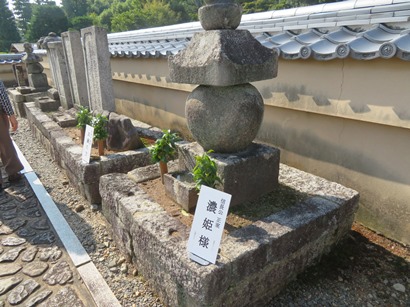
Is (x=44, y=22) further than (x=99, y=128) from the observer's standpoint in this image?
Yes

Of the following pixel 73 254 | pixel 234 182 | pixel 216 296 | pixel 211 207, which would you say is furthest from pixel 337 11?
pixel 73 254

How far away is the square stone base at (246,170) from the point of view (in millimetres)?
2707

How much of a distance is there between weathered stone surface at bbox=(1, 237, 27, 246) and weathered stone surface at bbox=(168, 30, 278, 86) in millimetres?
2772

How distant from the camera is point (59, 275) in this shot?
2998 mm

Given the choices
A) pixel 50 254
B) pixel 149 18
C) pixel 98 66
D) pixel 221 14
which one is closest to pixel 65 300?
pixel 50 254

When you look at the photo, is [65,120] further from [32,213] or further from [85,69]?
[32,213]

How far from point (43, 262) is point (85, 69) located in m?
4.32

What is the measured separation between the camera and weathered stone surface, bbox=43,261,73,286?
115 inches

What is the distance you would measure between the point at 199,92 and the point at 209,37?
50 cm

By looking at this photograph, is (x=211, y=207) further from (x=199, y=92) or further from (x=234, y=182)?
(x=199, y=92)

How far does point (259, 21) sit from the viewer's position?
19.6ft

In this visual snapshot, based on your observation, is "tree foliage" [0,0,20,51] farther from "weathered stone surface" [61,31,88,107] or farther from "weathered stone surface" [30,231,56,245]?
"weathered stone surface" [30,231,56,245]

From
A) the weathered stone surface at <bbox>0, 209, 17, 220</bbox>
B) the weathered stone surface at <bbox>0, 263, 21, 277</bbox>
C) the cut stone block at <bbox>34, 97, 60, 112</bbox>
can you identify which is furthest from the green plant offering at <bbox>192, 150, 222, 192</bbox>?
the cut stone block at <bbox>34, 97, 60, 112</bbox>

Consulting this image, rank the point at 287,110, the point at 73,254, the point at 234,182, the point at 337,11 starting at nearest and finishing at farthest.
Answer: the point at 234,182
the point at 73,254
the point at 287,110
the point at 337,11
